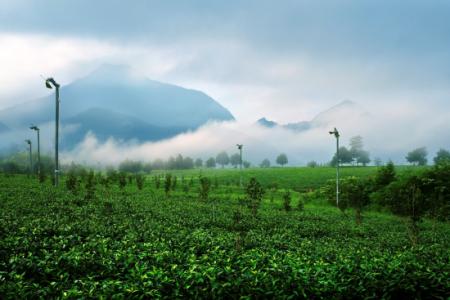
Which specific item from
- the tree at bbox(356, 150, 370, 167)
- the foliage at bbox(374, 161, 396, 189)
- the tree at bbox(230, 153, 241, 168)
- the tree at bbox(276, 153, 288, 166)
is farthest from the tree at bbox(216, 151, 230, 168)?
the foliage at bbox(374, 161, 396, 189)

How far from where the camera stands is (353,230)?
18547 mm

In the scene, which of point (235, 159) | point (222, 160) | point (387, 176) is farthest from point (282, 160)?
point (387, 176)

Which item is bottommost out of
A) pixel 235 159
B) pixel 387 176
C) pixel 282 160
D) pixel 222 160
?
pixel 387 176

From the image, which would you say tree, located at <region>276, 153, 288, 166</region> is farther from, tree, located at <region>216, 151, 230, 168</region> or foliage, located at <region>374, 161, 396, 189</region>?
foliage, located at <region>374, 161, 396, 189</region>

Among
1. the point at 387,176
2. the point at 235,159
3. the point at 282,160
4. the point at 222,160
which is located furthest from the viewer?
the point at 222,160

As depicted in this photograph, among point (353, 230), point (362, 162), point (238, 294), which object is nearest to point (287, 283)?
point (238, 294)

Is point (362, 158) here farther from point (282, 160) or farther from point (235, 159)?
point (235, 159)

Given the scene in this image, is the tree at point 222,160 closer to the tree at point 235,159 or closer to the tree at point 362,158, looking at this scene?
the tree at point 235,159

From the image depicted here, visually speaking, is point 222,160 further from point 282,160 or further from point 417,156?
point 417,156

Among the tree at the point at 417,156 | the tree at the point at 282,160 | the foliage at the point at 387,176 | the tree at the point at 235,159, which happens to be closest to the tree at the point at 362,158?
the tree at the point at 417,156

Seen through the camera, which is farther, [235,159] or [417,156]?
[235,159]

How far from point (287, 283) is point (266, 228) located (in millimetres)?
10461

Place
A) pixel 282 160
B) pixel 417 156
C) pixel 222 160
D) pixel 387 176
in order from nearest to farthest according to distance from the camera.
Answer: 1. pixel 387 176
2. pixel 417 156
3. pixel 282 160
4. pixel 222 160

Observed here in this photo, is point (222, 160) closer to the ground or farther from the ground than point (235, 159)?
closer to the ground
